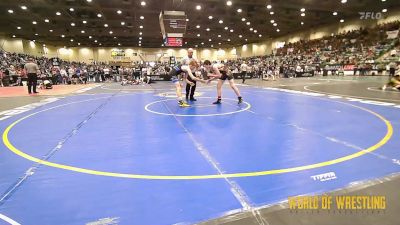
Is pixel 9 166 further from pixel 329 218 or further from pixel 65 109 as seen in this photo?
pixel 65 109

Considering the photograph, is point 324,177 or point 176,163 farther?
point 176,163

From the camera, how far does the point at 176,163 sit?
3859mm

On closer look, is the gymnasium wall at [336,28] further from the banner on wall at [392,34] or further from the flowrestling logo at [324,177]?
the flowrestling logo at [324,177]

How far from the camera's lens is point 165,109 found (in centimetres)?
844

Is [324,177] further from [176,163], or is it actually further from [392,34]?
[392,34]

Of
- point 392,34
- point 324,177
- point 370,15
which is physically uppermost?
point 370,15

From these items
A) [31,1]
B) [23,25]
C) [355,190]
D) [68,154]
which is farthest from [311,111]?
[23,25]

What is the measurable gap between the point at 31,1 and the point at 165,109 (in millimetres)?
21002

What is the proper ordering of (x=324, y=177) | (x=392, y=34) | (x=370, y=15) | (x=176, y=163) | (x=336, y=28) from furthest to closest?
(x=336, y=28), (x=370, y=15), (x=392, y=34), (x=176, y=163), (x=324, y=177)

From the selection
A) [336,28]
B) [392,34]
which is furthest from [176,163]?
[336,28]

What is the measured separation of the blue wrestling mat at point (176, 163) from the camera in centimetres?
271

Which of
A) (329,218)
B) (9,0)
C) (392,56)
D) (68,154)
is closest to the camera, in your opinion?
(329,218)

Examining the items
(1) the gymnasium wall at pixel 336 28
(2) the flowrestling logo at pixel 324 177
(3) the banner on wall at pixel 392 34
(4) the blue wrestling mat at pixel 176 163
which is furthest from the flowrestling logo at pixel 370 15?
(2) the flowrestling logo at pixel 324 177

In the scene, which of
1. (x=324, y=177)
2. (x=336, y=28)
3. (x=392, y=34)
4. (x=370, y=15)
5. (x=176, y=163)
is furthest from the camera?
(x=336, y=28)
